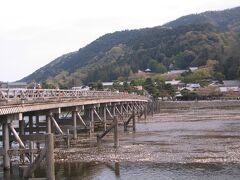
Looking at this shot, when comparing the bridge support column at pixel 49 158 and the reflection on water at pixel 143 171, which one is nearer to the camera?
the bridge support column at pixel 49 158

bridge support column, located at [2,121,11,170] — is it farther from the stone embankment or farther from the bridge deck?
the stone embankment

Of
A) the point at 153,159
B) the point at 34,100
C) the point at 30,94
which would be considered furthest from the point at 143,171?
A: the point at 30,94

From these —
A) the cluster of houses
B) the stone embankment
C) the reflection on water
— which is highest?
the cluster of houses

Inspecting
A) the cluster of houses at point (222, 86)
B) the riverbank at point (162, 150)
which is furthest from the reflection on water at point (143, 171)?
the cluster of houses at point (222, 86)

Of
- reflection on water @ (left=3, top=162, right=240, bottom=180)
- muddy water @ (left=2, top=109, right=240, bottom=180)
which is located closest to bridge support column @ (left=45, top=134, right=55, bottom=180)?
reflection on water @ (left=3, top=162, right=240, bottom=180)

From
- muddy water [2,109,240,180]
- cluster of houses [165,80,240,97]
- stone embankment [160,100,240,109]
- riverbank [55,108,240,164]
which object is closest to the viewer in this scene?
muddy water [2,109,240,180]

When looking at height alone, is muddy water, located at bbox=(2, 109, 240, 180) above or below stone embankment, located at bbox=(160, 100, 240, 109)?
below

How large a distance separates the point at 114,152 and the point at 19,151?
10.9m

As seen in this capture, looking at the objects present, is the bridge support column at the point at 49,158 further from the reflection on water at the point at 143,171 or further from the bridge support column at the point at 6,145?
the bridge support column at the point at 6,145

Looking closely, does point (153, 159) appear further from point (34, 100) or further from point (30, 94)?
point (30, 94)

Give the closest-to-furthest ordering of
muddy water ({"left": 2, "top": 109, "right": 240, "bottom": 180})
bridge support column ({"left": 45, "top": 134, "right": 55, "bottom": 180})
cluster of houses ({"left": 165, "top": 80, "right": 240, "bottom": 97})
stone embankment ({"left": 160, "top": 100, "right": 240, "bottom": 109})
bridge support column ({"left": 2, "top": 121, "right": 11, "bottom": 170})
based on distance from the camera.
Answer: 1. bridge support column ({"left": 45, "top": 134, "right": 55, "bottom": 180})
2. bridge support column ({"left": 2, "top": 121, "right": 11, "bottom": 170})
3. muddy water ({"left": 2, "top": 109, "right": 240, "bottom": 180})
4. stone embankment ({"left": 160, "top": 100, "right": 240, "bottom": 109})
5. cluster of houses ({"left": 165, "top": 80, "right": 240, "bottom": 97})

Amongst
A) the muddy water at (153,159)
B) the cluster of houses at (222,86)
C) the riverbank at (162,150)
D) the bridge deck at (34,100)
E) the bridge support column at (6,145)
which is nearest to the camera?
the bridge deck at (34,100)

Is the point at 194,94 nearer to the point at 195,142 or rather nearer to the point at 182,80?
the point at 182,80

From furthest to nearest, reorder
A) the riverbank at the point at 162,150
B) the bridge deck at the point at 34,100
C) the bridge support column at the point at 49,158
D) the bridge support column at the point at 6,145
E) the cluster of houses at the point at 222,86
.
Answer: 1. the cluster of houses at the point at 222,86
2. the riverbank at the point at 162,150
3. the bridge support column at the point at 6,145
4. the bridge deck at the point at 34,100
5. the bridge support column at the point at 49,158
